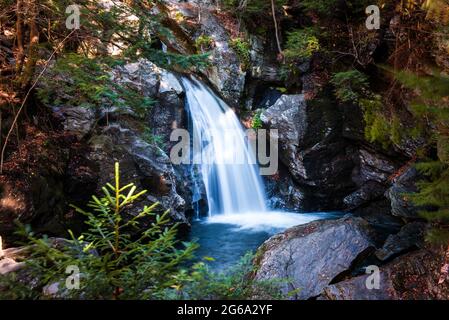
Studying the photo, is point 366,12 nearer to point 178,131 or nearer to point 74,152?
point 178,131

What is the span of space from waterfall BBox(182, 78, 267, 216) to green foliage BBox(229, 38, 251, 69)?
2.18m

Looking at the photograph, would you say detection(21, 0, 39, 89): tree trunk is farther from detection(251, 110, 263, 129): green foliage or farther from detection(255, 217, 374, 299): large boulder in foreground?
detection(251, 110, 263, 129): green foliage

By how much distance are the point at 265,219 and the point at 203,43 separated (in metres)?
8.35

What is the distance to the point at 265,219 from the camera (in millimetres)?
11742

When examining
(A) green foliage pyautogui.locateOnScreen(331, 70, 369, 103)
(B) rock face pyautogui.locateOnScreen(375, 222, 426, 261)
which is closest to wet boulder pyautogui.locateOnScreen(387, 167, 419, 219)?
(B) rock face pyautogui.locateOnScreen(375, 222, 426, 261)

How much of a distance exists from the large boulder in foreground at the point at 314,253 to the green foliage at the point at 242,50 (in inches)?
368

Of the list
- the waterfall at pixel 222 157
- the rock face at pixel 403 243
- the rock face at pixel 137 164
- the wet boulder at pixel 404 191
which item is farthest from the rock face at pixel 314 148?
the rock face at pixel 137 164

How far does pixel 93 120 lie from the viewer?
8.55m

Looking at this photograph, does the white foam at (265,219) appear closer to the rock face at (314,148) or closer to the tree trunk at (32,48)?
the rock face at (314,148)

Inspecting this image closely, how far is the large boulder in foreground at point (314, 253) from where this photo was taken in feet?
18.6

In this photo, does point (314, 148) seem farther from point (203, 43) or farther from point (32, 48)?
point (32, 48)

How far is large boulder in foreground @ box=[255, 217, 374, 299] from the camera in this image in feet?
18.6

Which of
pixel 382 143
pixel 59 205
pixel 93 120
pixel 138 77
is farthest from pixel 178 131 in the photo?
pixel 382 143
